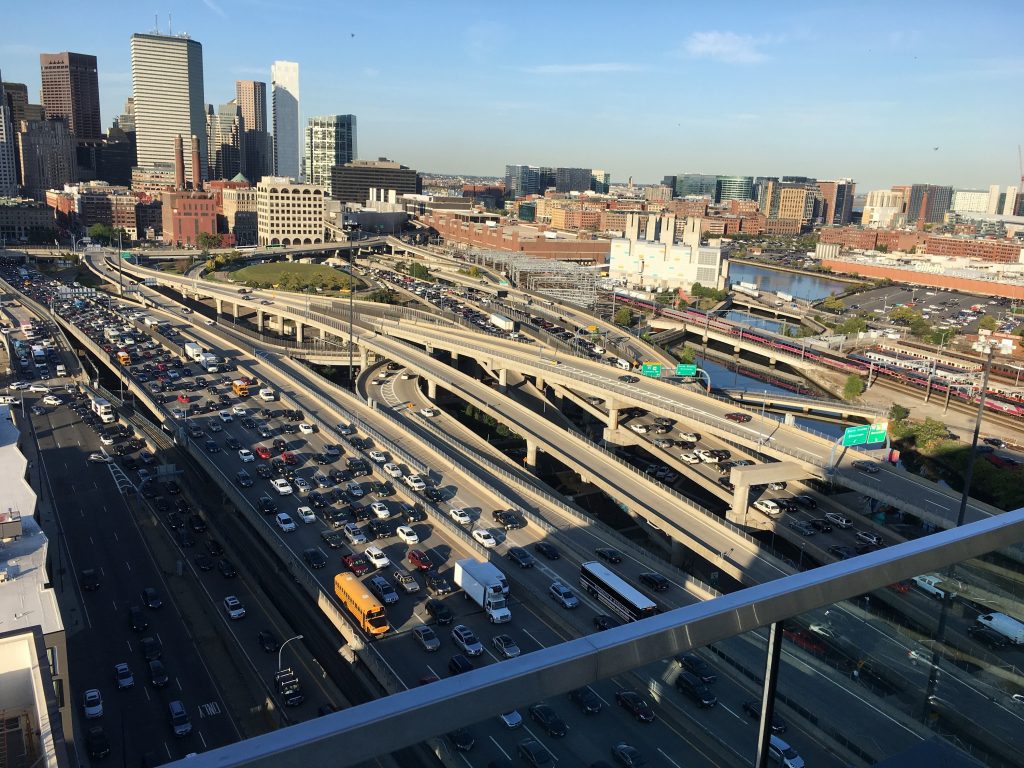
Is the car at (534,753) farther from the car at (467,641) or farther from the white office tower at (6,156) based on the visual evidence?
the white office tower at (6,156)

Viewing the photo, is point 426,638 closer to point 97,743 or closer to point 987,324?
point 97,743

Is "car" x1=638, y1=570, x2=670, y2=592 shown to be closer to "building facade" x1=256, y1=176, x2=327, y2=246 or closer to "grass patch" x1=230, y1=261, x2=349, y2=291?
"grass patch" x1=230, y1=261, x2=349, y2=291

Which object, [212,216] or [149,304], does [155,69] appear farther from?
[149,304]

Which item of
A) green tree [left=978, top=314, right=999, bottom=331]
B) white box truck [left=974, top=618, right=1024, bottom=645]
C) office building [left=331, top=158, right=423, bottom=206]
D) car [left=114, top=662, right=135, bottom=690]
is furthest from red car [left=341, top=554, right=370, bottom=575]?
office building [left=331, top=158, right=423, bottom=206]

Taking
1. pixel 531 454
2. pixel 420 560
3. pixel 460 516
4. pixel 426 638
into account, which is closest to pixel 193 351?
pixel 531 454

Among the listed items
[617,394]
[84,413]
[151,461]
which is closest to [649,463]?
[617,394]
